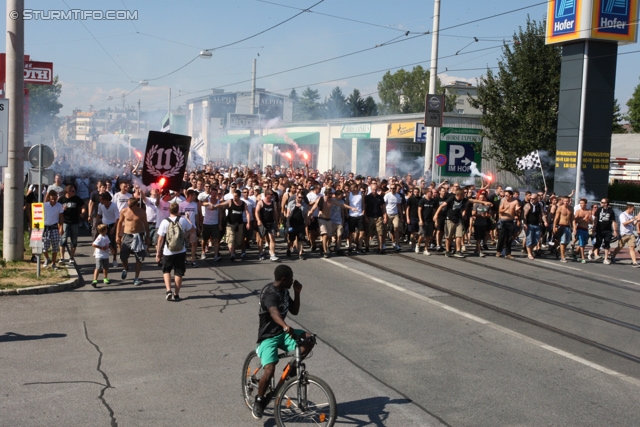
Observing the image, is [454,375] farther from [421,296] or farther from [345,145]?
[345,145]

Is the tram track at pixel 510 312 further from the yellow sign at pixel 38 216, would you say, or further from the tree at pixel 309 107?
the tree at pixel 309 107

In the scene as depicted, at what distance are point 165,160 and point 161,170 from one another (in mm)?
233

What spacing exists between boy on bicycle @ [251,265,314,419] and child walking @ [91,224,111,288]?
6923 mm

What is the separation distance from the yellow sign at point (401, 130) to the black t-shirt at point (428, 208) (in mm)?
21476

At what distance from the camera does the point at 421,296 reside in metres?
11.8

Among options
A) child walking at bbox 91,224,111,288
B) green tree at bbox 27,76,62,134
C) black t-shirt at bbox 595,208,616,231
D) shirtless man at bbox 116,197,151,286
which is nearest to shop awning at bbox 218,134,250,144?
green tree at bbox 27,76,62,134

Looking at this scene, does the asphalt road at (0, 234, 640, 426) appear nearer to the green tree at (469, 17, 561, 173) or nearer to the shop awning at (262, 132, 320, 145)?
the green tree at (469, 17, 561, 173)

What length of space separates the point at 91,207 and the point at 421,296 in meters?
8.26

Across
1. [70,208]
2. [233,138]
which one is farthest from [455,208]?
[233,138]

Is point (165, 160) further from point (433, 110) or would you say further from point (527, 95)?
point (527, 95)

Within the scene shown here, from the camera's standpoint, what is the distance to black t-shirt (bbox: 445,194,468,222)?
55.3 ft

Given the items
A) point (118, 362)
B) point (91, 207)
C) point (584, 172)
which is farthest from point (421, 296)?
point (584, 172)

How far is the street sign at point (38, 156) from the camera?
1338 cm

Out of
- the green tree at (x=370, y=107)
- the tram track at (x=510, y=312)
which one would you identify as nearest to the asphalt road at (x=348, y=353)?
the tram track at (x=510, y=312)
